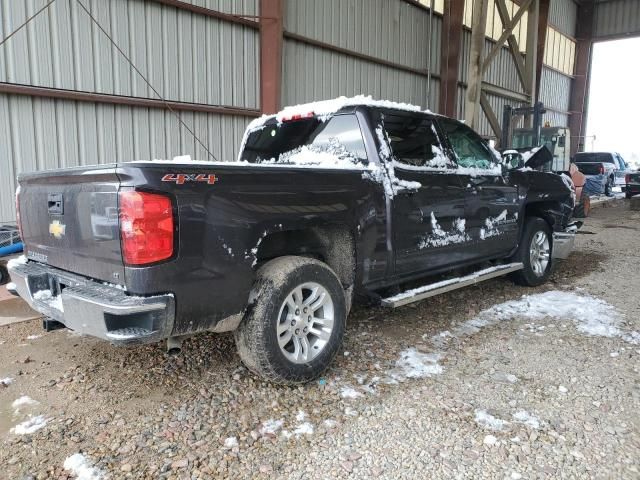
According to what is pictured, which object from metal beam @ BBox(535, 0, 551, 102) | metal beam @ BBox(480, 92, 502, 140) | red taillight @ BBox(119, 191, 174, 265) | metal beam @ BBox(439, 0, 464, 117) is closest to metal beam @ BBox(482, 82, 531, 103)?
metal beam @ BBox(480, 92, 502, 140)

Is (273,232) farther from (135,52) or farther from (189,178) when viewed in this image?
(135,52)

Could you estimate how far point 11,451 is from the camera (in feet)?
8.07

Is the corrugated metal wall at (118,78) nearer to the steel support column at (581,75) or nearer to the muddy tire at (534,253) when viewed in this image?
the muddy tire at (534,253)

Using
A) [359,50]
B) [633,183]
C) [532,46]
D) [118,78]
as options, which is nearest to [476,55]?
[359,50]

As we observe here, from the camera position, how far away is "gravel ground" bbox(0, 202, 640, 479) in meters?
2.35

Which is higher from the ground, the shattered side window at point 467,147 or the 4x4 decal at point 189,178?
the shattered side window at point 467,147

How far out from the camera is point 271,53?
932 cm

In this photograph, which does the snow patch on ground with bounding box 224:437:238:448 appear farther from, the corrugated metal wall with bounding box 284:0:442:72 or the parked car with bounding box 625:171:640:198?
the parked car with bounding box 625:171:640:198

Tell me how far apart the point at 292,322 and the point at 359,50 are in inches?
407

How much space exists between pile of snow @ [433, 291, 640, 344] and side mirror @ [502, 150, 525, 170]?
4.68 ft

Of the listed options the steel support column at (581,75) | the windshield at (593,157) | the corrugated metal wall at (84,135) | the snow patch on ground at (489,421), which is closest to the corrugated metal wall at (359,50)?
the corrugated metal wall at (84,135)

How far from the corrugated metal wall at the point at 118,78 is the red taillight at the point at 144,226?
213 inches

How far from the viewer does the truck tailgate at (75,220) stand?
8.13 feet

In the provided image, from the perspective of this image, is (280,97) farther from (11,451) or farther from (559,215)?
(11,451)
